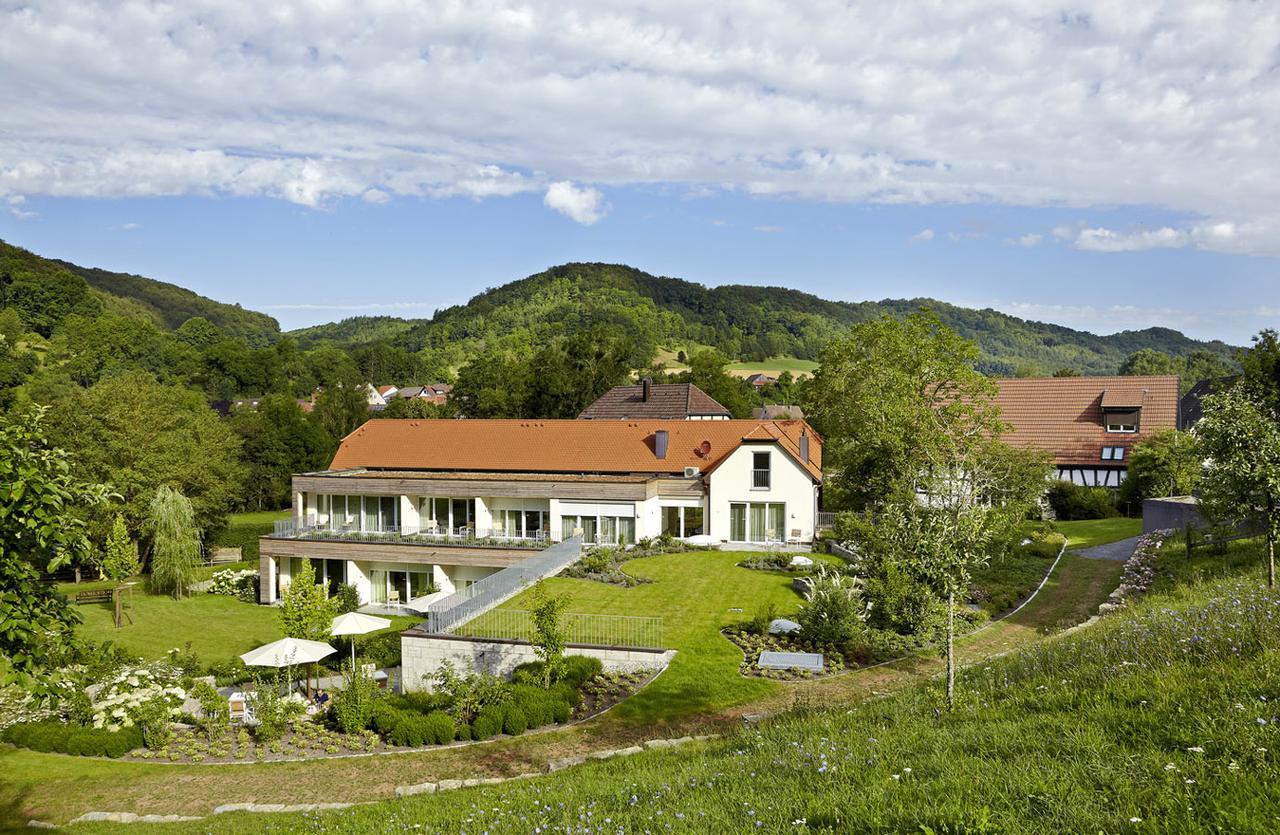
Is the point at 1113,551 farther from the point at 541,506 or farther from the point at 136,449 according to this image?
the point at 136,449

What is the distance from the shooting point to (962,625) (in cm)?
1411

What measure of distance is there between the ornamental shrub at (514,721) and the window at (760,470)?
1974 centimetres

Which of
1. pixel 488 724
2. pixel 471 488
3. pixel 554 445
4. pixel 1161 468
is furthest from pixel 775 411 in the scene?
pixel 488 724

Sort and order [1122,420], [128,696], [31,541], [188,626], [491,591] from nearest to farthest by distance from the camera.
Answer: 1. [31,541]
2. [128,696]
3. [491,591]
4. [188,626]
5. [1122,420]

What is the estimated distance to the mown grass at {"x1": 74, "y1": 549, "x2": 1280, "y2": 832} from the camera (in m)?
6.24

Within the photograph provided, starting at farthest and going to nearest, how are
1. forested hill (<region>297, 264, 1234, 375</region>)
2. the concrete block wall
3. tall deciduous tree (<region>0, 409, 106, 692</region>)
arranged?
forested hill (<region>297, 264, 1234, 375</region>) → the concrete block wall → tall deciduous tree (<region>0, 409, 106, 692</region>)

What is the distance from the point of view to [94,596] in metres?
36.0

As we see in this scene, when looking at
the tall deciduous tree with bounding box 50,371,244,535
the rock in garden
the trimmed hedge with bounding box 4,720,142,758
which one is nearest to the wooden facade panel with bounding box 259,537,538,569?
the tall deciduous tree with bounding box 50,371,244,535

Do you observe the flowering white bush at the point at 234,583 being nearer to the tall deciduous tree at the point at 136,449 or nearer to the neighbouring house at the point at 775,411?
the tall deciduous tree at the point at 136,449

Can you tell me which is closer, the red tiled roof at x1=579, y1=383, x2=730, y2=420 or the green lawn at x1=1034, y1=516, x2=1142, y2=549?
the green lawn at x1=1034, y1=516, x2=1142, y2=549

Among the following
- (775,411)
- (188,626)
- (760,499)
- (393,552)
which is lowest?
(188,626)

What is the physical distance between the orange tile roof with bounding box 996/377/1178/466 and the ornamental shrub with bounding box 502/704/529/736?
42696 millimetres

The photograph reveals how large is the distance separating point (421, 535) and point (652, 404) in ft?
81.9

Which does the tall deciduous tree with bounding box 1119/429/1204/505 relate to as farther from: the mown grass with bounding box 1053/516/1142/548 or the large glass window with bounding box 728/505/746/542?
the large glass window with bounding box 728/505/746/542
